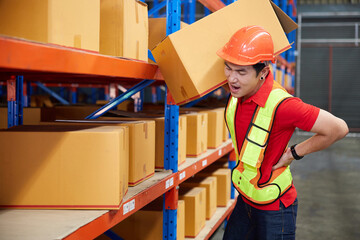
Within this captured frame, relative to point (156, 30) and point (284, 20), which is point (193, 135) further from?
point (284, 20)

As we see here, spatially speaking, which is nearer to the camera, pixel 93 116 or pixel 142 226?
pixel 93 116

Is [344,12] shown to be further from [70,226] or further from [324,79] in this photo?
[70,226]

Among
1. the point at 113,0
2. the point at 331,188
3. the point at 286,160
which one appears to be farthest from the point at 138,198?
the point at 331,188

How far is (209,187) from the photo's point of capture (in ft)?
14.2

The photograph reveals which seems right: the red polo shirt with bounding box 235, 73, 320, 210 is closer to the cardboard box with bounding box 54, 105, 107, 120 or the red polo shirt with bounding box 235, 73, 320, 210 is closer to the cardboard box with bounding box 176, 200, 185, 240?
the cardboard box with bounding box 176, 200, 185, 240

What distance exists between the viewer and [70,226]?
66.9 inches

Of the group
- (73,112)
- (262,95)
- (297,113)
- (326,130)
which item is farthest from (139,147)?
(73,112)

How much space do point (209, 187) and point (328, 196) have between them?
3272 mm

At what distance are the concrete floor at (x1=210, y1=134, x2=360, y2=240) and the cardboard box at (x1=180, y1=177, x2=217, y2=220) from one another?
0.50m

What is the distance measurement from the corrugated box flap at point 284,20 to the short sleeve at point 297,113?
2.11ft

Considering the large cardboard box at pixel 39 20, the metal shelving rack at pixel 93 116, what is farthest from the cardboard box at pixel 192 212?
the large cardboard box at pixel 39 20

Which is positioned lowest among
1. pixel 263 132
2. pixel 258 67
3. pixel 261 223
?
pixel 261 223

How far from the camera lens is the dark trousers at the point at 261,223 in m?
2.33

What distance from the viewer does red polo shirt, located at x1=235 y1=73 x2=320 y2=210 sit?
7.18ft
